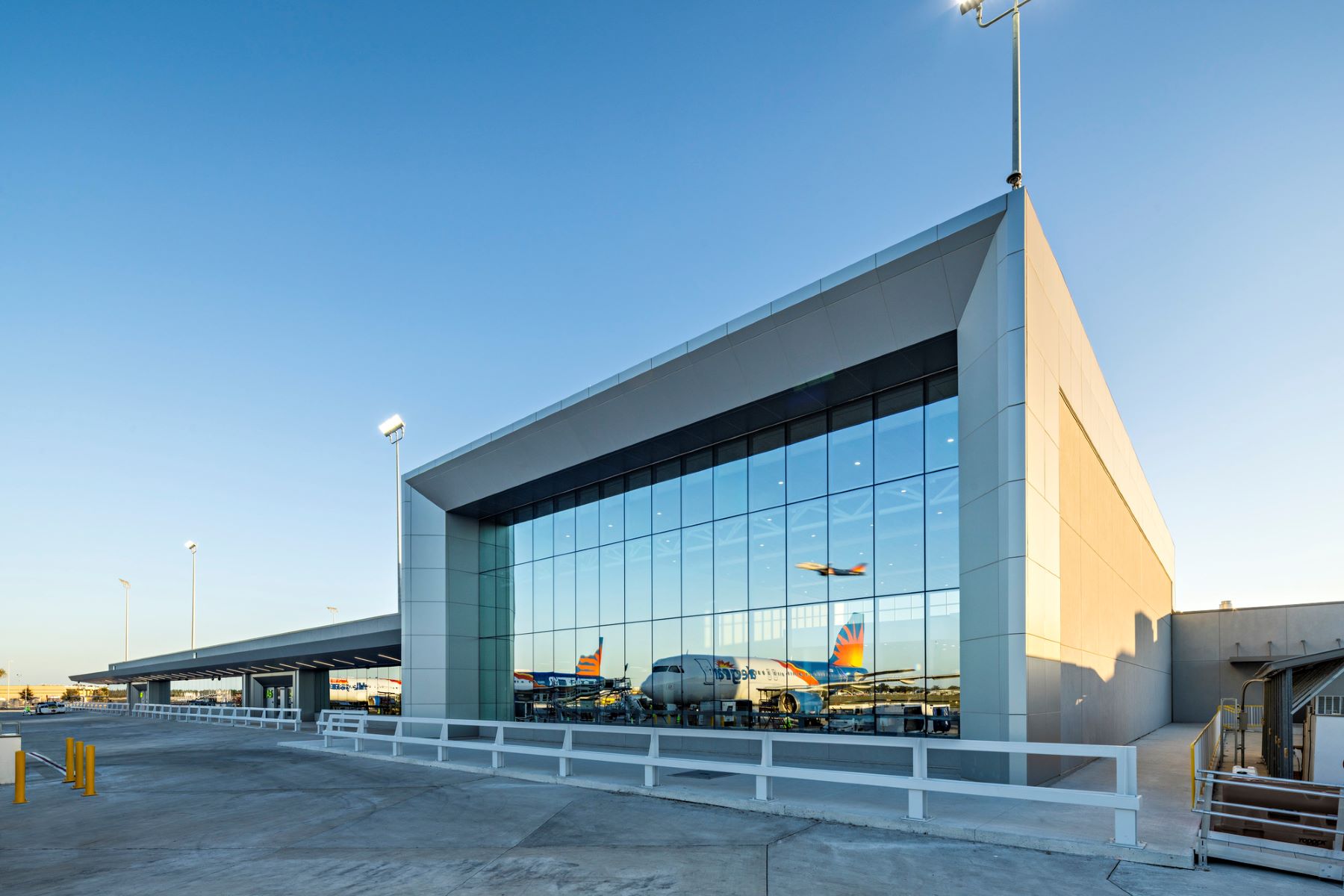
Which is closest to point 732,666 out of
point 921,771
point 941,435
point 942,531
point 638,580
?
point 638,580

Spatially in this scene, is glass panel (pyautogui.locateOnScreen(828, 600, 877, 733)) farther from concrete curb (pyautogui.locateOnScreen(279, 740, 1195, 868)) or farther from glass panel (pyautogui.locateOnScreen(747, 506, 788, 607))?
concrete curb (pyautogui.locateOnScreen(279, 740, 1195, 868))

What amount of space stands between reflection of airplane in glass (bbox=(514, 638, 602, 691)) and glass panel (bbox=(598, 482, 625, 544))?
3215mm

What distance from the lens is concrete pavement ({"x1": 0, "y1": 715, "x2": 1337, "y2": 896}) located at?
26.7ft

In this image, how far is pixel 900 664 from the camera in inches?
675

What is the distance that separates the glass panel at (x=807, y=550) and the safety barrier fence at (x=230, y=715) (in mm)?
25784

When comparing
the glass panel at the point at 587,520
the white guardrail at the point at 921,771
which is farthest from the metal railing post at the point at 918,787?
the glass panel at the point at 587,520

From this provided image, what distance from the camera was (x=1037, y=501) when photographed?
13.9 m

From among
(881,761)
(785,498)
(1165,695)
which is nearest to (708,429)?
(785,498)

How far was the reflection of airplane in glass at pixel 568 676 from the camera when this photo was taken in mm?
25406

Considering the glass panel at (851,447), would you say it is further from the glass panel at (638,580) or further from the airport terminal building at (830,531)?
the glass panel at (638,580)

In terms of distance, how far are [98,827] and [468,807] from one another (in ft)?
17.7

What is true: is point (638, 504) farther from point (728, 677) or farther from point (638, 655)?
point (728, 677)

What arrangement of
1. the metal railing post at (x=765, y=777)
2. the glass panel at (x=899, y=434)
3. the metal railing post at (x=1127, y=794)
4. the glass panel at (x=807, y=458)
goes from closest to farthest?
the metal railing post at (x=1127, y=794)
the metal railing post at (x=765, y=777)
the glass panel at (x=899, y=434)
the glass panel at (x=807, y=458)

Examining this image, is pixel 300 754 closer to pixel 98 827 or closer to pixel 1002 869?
pixel 98 827
